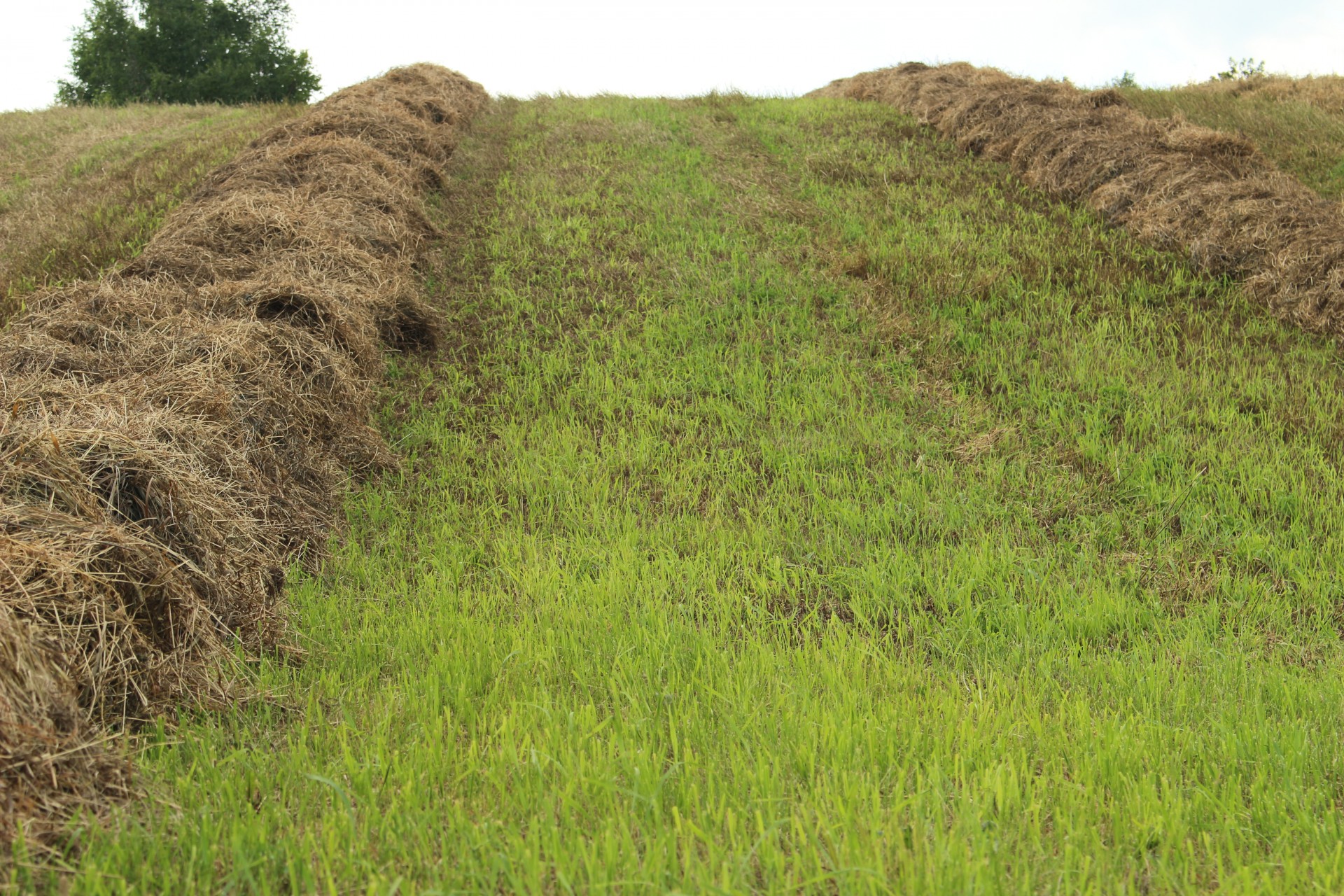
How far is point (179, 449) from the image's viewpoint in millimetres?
3961

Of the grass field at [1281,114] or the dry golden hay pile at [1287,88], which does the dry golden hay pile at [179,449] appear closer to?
the grass field at [1281,114]

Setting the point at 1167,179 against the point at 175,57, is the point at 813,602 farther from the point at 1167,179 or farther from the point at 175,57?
the point at 175,57

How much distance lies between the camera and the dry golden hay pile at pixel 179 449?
251 centimetres

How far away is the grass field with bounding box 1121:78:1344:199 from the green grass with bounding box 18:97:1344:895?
18.9 ft

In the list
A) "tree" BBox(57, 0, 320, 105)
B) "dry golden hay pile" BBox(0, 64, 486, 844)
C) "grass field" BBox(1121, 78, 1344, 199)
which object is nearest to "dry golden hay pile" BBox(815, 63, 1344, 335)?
"grass field" BBox(1121, 78, 1344, 199)

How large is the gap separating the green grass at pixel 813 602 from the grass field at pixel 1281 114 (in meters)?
5.75

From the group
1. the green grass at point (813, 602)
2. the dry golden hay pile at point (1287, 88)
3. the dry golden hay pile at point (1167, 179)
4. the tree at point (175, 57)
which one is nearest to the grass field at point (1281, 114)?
the dry golden hay pile at point (1287, 88)

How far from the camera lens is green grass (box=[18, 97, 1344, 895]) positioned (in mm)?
2193

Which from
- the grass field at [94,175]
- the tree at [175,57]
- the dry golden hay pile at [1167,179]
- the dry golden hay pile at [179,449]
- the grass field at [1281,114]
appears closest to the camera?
the dry golden hay pile at [179,449]

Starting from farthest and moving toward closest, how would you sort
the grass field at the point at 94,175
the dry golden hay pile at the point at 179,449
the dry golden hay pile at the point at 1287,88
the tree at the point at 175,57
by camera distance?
the tree at the point at 175,57
the dry golden hay pile at the point at 1287,88
the grass field at the point at 94,175
the dry golden hay pile at the point at 179,449

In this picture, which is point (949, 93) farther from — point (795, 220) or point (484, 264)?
point (484, 264)

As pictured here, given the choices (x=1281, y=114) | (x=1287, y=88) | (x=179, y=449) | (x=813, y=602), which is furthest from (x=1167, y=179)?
(x=179, y=449)

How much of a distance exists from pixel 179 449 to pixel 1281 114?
18622mm

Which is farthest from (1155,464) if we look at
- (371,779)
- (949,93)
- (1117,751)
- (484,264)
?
(949,93)
